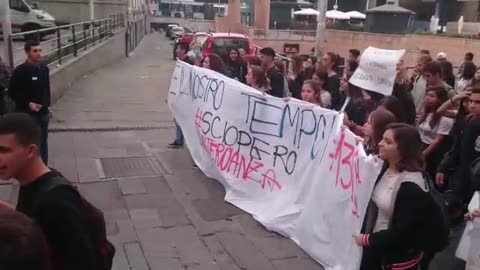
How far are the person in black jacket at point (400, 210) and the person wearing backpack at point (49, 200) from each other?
1.65 meters

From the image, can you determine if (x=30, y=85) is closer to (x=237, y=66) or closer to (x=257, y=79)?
(x=257, y=79)

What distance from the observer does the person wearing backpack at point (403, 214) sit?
9.07 ft

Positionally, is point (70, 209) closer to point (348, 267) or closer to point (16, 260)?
point (16, 260)

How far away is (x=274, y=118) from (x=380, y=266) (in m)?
2.29

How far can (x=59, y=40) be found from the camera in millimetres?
13289

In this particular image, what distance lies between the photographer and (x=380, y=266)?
3127 millimetres

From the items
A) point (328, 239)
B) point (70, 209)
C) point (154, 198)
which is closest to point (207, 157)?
point (154, 198)

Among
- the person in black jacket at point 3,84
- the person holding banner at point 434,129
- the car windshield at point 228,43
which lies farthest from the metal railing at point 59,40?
the person holding banner at point 434,129

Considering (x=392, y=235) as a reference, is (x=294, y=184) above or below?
below

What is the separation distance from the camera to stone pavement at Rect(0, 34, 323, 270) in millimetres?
4344

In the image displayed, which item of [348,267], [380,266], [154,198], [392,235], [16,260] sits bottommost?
[154,198]

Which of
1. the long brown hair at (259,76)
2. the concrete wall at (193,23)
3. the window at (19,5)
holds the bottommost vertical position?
the concrete wall at (193,23)

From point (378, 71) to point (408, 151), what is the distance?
2533 millimetres

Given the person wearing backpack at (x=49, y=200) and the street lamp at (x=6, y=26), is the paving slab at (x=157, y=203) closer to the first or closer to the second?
the street lamp at (x=6, y=26)
